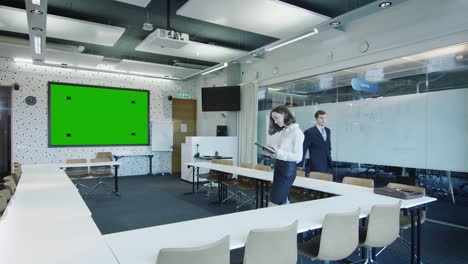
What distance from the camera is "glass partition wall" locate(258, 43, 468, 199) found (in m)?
4.29

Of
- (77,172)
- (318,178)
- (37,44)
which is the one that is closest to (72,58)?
(37,44)

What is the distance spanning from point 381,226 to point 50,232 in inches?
95.9

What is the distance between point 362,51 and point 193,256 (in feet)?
16.8

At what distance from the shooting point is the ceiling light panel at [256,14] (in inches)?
174

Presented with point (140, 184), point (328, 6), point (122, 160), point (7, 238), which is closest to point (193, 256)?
point (7, 238)

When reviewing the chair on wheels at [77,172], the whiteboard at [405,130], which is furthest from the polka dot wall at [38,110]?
the whiteboard at [405,130]

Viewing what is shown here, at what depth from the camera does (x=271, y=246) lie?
1.75 metres

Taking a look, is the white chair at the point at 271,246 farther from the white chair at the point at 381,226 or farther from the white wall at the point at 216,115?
the white wall at the point at 216,115

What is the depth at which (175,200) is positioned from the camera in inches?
236

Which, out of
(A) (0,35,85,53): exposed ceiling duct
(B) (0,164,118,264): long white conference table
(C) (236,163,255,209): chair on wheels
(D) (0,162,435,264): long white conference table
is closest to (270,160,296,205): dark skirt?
(D) (0,162,435,264): long white conference table

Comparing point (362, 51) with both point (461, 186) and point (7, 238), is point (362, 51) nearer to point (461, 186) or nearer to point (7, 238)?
point (461, 186)

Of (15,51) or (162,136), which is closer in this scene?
(15,51)

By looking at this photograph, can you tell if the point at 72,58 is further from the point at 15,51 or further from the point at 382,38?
the point at 382,38

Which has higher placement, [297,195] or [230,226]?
[230,226]
